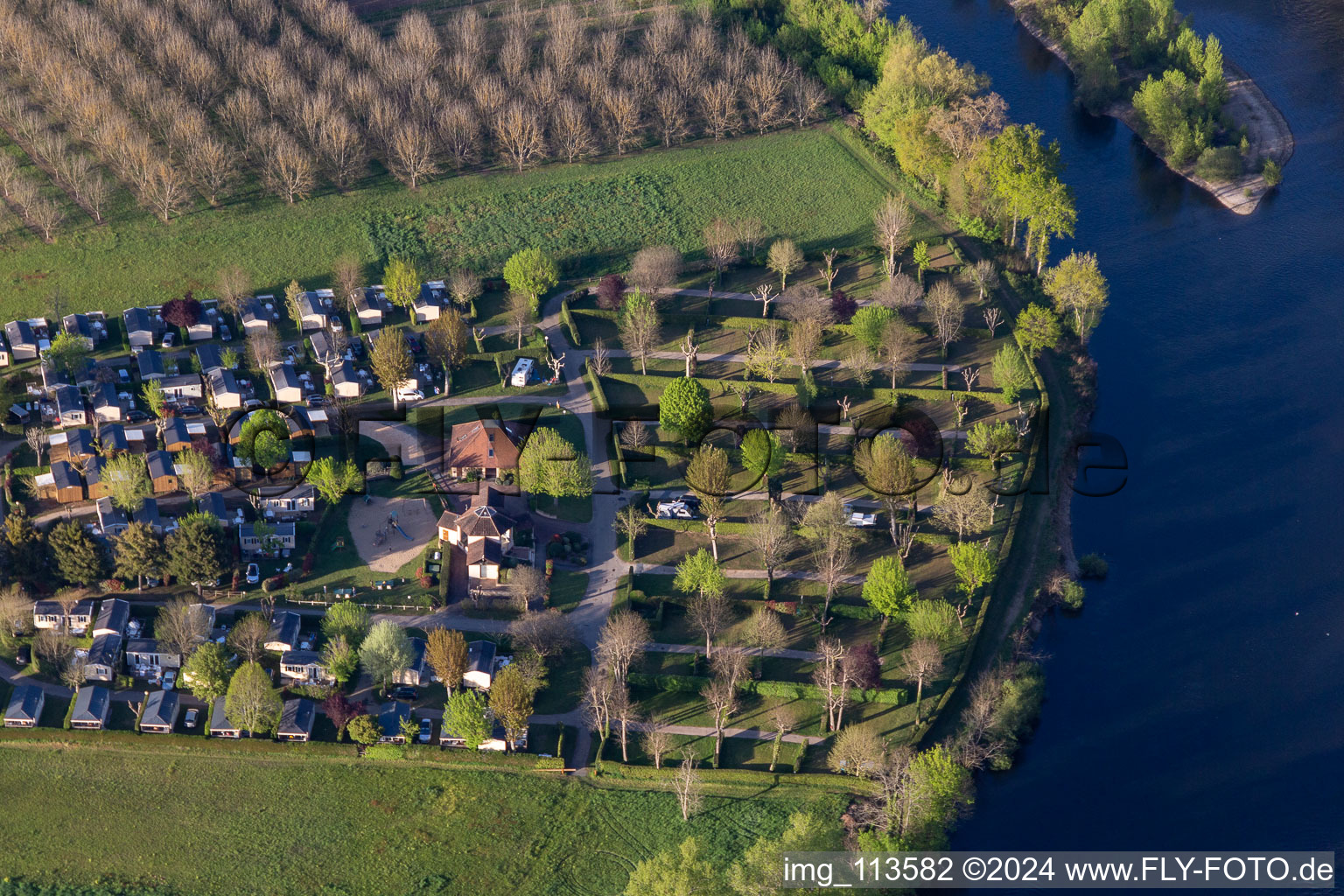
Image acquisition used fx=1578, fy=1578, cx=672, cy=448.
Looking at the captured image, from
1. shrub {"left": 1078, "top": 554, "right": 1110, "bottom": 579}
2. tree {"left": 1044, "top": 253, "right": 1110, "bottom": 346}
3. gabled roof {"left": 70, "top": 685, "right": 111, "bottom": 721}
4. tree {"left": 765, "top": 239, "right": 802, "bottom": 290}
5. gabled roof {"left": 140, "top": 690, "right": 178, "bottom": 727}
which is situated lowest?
gabled roof {"left": 70, "top": 685, "right": 111, "bottom": 721}

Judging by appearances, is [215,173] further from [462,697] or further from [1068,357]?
[1068,357]

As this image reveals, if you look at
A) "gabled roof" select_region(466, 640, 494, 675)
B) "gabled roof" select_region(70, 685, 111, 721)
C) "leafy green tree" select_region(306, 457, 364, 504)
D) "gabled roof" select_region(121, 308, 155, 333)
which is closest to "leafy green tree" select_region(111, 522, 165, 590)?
"gabled roof" select_region(70, 685, 111, 721)

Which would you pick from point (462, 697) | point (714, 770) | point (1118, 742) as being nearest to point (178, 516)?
point (462, 697)

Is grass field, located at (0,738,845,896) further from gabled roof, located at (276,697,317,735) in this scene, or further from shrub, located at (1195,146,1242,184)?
shrub, located at (1195,146,1242,184)

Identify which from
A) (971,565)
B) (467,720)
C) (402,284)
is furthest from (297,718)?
(971,565)

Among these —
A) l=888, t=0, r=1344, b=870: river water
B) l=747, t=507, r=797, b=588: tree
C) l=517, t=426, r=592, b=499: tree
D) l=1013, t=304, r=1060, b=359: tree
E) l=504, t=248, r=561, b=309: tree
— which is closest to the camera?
l=888, t=0, r=1344, b=870: river water

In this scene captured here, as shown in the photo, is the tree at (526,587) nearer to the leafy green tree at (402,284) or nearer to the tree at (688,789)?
the tree at (688,789)

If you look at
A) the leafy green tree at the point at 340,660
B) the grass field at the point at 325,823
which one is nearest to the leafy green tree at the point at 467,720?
the grass field at the point at 325,823
